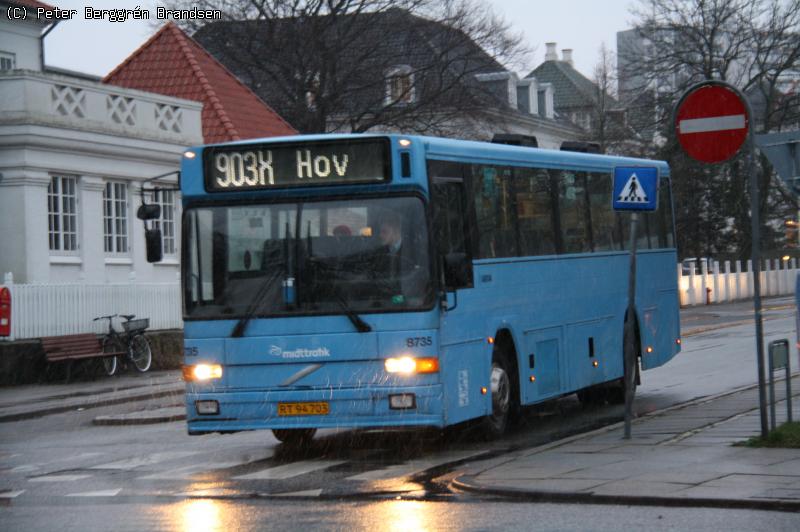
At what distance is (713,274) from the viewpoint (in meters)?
62.2

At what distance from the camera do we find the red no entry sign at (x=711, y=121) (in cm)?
1355

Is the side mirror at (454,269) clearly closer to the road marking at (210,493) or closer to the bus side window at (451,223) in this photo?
the bus side window at (451,223)

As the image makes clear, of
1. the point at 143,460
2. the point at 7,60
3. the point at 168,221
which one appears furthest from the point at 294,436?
the point at 7,60

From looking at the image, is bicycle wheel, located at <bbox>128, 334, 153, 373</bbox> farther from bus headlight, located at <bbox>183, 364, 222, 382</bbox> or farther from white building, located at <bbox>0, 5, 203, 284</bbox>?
bus headlight, located at <bbox>183, 364, 222, 382</bbox>

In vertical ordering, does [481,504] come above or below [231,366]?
below

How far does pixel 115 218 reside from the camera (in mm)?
34125

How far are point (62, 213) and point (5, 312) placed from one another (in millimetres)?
5185

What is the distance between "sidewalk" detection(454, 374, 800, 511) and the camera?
10.8 metres

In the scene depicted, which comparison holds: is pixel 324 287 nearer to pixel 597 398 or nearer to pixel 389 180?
pixel 389 180

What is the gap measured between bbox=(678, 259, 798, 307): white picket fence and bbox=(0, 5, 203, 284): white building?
77.1ft

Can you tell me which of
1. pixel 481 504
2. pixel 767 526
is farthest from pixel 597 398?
pixel 767 526

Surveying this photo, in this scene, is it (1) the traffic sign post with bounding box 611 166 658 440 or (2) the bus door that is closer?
(2) the bus door

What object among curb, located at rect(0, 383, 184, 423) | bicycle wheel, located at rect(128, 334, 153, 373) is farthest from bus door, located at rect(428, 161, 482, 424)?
bicycle wheel, located at rect(128, 334, 153, 373)

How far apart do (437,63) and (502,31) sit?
8.57 feet
